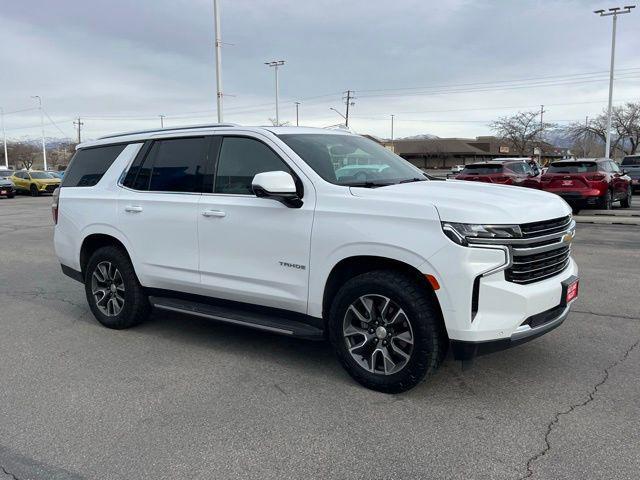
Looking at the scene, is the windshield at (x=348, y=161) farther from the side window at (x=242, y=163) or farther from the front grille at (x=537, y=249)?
the front grille at (x=537, y=249)

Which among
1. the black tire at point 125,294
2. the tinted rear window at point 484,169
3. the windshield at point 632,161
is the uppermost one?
the windshield at point 632,161

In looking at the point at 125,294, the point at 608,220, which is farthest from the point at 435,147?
the point at 125,294

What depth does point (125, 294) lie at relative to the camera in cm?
545

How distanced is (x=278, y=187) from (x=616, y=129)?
8364cm

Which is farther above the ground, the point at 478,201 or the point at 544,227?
the point at 478,201

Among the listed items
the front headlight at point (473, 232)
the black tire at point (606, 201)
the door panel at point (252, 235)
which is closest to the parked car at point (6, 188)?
the black tire at point (606, 201)

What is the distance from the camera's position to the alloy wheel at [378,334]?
3.80 metres

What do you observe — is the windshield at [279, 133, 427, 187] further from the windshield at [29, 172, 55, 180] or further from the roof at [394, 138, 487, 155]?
the roof at [394, 138, 487, 155]

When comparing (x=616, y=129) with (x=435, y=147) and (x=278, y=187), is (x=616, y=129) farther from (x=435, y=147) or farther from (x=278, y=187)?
(x=278, y=187)

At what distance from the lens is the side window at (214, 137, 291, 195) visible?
4.48 m

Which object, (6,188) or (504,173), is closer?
(504,173)

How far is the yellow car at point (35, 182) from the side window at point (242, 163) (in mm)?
31565

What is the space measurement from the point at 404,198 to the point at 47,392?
116 inches

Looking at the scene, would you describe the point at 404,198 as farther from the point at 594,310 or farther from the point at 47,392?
the point at 594,310
